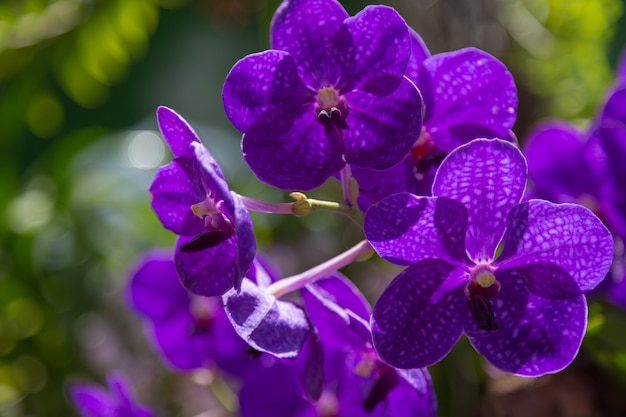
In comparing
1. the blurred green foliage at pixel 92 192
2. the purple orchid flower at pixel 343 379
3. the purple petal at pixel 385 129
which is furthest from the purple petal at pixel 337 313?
the blurred green foliage at pixel 92 192

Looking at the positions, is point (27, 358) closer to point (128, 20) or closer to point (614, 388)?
point (128, 20)

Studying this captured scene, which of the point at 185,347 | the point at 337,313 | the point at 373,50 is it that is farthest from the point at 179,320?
the point at 373,50

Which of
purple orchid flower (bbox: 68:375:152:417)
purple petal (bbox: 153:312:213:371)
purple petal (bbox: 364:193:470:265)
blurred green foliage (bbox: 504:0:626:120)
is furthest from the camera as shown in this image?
blurred green foliage (bbox: 504:0:626:120)

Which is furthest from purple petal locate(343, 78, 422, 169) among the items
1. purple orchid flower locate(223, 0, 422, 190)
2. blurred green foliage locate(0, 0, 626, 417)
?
blurred green foliage locate(0, 0, 626, 417)

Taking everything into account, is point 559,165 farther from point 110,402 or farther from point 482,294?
point 110,402

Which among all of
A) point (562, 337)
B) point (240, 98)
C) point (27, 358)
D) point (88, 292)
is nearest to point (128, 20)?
point (88, 292)

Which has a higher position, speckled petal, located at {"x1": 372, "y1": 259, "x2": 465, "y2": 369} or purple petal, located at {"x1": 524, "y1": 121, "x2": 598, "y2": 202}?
speckled petal, located at {"x1": 372, "y1": 259, "x2": 465, "y2": 369}

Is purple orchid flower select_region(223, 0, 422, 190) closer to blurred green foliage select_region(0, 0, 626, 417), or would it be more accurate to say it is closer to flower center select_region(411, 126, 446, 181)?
flower center select_region(411, 126, 446, 181)
